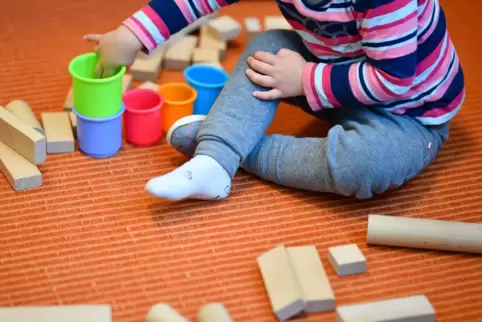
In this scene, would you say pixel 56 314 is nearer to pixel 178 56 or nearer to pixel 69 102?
pixel 69 102

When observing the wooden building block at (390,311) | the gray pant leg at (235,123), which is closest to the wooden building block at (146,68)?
the gray pant leg at (235,123)

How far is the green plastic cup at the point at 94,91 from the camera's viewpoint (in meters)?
1.09

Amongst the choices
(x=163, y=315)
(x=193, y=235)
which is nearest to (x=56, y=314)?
(x=163, y=315)

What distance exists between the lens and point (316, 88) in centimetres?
111

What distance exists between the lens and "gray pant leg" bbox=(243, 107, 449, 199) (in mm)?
1069

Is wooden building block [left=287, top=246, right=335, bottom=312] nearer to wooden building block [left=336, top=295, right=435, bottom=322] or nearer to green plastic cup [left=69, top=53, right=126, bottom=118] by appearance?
wooden building block [left=336, top=295, right=435, bottom=322]

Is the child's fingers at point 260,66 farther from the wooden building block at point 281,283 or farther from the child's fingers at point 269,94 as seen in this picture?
the wooden building block at point 281,283

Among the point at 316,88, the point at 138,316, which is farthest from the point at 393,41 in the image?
the point at 138,316

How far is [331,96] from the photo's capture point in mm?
1109

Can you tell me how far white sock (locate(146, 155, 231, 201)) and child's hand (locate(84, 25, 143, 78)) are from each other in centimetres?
21

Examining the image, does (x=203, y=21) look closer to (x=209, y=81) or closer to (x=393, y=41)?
(x=209, y=81)

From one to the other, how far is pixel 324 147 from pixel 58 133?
0.45 m

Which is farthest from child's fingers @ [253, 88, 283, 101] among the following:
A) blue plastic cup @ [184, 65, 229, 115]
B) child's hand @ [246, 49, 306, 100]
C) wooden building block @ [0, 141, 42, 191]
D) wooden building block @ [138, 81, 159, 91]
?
wooden building block @ [0, 141, 42, 191]

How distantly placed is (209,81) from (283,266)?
484mm
